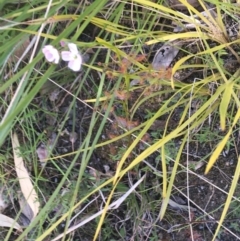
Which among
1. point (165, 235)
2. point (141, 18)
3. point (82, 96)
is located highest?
point (141, 18)

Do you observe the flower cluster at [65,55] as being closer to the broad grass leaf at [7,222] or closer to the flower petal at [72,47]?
the flower petal at [72,47]

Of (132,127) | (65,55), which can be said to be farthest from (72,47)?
(132,127)

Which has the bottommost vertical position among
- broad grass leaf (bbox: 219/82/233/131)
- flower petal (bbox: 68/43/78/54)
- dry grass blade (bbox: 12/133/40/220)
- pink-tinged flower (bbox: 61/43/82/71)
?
dry grass blade (bbox: 12/133/40/220)

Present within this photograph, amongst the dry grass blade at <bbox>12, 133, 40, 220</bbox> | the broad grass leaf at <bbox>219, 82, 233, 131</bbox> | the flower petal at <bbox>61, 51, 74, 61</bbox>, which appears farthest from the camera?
the dry grass blade at <bbox>12, 133, 40, 220</bbox>

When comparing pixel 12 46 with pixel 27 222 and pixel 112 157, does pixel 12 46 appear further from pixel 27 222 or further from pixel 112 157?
pixel 27 222

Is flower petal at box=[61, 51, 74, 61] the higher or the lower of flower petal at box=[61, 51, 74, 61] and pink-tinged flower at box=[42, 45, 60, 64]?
the lower

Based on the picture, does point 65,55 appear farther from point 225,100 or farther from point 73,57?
point 225,100

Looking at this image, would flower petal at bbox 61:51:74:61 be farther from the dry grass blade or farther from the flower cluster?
the dry grass blade

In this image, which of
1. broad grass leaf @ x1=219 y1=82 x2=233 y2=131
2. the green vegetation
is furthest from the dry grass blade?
broad grass leaf @ x1=219 y1=82 x2=233 y2=131

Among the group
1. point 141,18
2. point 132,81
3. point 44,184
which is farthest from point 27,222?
point 141,18
